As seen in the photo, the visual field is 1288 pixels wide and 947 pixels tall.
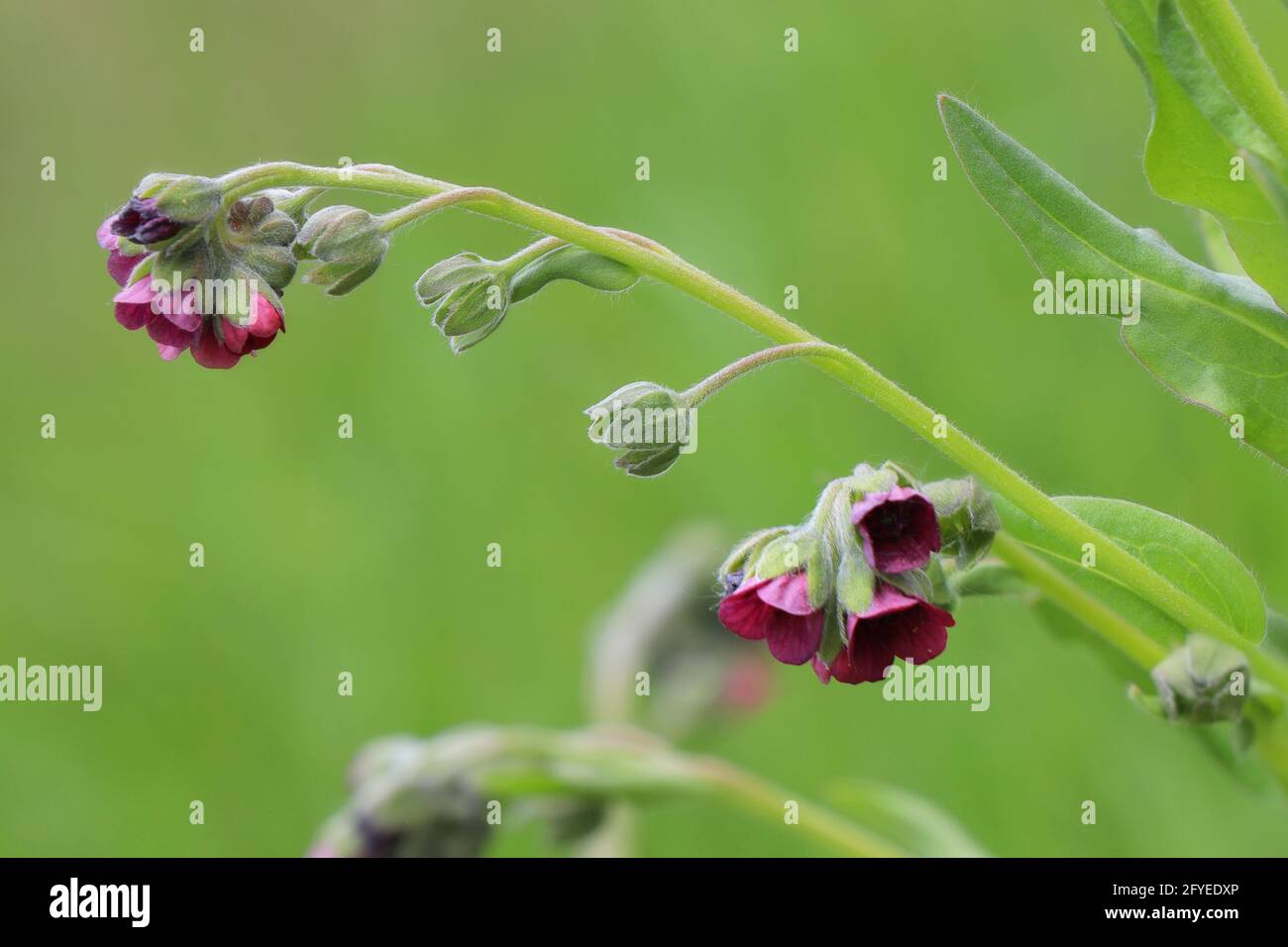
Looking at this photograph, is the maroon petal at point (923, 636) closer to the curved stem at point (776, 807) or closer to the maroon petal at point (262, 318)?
the maroon petal at point (262, 318)

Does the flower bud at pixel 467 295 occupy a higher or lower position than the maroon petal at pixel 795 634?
higher

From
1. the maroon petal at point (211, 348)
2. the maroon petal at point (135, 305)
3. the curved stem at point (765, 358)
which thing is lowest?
the curved stem at point (765, 358)

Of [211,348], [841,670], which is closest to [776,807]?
[841,670]

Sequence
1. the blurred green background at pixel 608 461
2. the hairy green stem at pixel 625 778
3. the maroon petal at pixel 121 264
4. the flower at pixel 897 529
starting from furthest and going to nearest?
the blurred green background at pixel 608 461
the hairy green stem at pixel 625 778
the maroon petal at pixel 121 264
the flower at pixel 897 529

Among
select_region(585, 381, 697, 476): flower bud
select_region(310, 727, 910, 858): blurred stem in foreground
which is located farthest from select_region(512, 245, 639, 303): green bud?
select_region(310, 727, 910, 858): blurred stem in foreground

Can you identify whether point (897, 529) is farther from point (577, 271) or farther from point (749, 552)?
point (577, 271)

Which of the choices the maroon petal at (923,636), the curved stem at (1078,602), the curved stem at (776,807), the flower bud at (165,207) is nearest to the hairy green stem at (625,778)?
the curved stem at (776,807)
